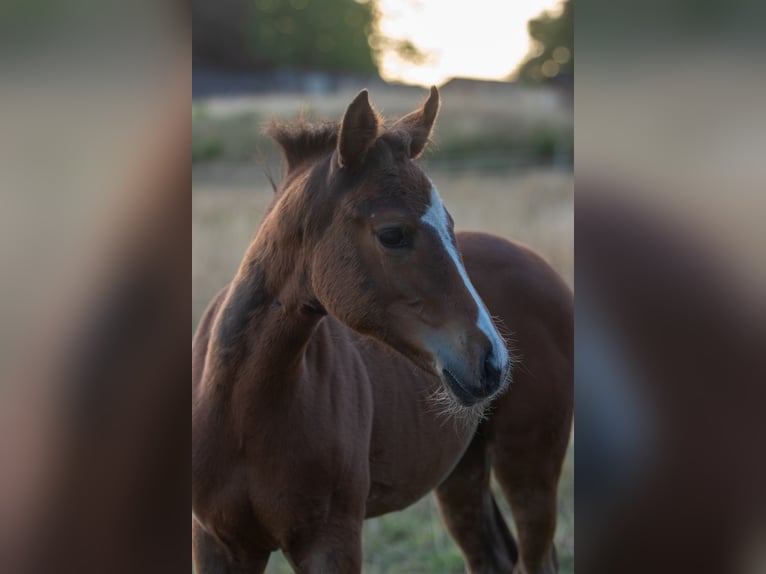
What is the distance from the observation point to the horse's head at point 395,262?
5.10 ft

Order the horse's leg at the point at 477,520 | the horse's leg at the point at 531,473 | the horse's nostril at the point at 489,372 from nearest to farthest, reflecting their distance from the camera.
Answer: the horse's nostril at the point at 489,372
the horse's leg at the point at 531,473
the horse's leg at the point at 477,520

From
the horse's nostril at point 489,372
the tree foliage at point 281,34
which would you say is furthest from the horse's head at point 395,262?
the tree foliage at point 281,34

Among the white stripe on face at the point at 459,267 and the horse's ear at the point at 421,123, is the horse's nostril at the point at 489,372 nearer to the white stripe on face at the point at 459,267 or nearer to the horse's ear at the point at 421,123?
the white stripe on face at the point at 459,267

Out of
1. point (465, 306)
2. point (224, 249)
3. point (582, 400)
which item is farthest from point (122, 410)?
point (224, 249)

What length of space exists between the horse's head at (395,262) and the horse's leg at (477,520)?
1.32 m

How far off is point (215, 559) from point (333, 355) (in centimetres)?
63

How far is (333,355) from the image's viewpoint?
2.07 m

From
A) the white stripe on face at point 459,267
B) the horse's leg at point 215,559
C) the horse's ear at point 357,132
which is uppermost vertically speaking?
the horse's ear at point 357,132

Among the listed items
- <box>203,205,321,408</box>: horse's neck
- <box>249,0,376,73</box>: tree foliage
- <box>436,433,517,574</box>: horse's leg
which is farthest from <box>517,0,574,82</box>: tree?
<box>203,205,321,408</box>: horse's neck

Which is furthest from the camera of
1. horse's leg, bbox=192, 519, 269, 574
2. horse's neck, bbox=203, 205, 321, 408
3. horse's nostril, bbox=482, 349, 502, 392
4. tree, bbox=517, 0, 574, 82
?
tree, bbox=517, 0, 574, 82

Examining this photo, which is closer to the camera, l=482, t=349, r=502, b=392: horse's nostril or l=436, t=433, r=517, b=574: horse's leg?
l=482, t=349, r=502, b=392: horse's nostril

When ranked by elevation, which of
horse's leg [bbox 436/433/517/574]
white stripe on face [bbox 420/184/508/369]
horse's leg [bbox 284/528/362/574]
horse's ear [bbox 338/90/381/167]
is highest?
horse's ear [bbox 338/90/381/167]

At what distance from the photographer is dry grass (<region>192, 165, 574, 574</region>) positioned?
134 inches

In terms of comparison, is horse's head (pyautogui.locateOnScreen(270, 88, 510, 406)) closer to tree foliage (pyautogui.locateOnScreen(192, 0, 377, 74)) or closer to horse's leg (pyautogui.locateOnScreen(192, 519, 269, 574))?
horse's leg (pyautogui.locateOnScreen(192, 519, 269, 574))
